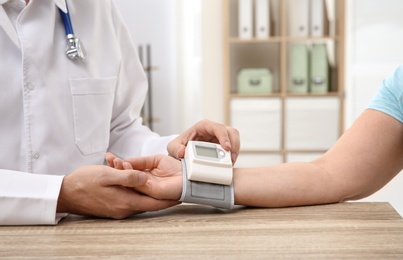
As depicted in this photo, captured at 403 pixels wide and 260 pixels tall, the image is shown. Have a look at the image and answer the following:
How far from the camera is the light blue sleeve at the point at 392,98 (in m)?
1.32

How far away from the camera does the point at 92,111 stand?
1450 mm

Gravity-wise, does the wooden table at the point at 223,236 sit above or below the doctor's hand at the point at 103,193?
below

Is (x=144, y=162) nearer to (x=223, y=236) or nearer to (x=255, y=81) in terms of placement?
(x=223, y=236)

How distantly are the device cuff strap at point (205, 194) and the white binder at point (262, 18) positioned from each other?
3771 millimetres

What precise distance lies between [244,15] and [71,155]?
11.6 feet

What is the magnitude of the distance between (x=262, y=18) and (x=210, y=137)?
3.60 m

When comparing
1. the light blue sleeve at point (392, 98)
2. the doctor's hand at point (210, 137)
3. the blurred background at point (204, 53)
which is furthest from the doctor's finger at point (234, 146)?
the blurred background at point (204, 53)

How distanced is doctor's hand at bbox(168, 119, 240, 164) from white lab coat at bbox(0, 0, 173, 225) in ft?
0.55

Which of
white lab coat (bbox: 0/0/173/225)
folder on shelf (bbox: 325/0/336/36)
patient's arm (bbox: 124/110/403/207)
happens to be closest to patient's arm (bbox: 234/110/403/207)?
patient's arm (bbox: 124/110/403/207)

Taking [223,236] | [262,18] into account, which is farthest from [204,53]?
[223,236]

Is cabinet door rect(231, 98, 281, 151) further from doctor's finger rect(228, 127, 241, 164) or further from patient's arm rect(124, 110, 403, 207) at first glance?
doctor's finger rect(228, 127, 241, 164)

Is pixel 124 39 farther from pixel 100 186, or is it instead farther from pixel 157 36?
pixel 157 36

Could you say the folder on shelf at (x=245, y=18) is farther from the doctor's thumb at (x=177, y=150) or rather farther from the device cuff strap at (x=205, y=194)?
the device cuff strap at (x=205, y=194)

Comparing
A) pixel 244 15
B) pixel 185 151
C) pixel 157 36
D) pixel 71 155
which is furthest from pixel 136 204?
pixel 157 36
